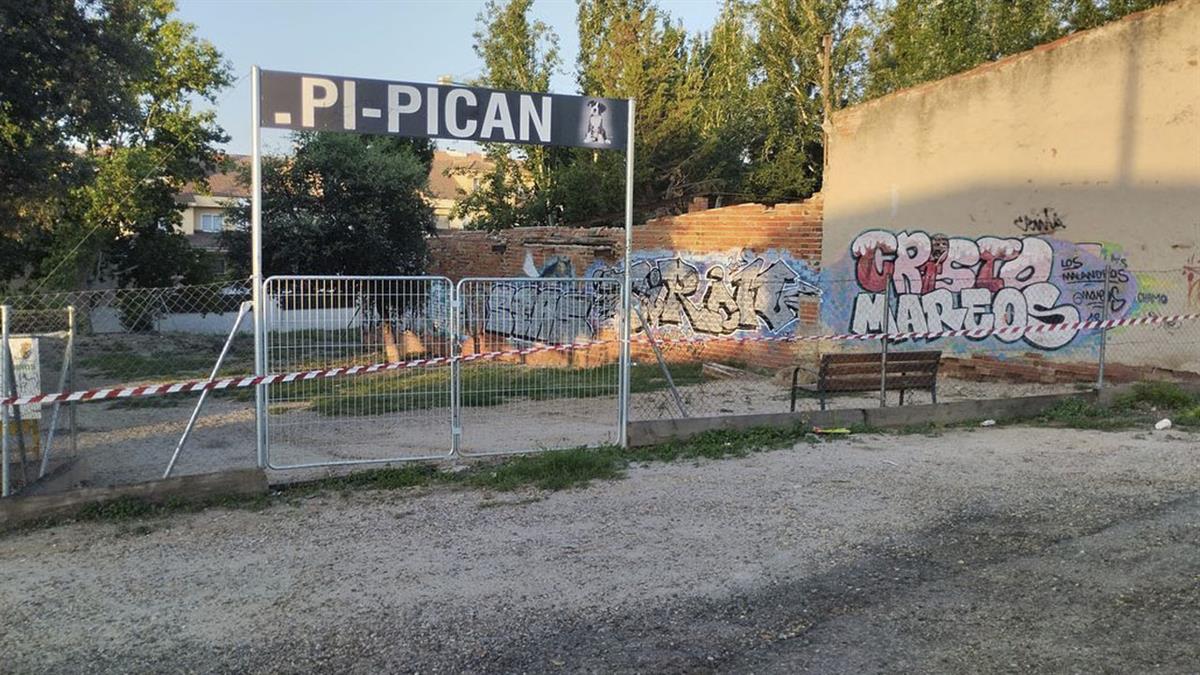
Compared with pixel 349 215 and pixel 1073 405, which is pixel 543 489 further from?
pixel 349 215

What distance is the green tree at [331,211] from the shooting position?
19.3 meters

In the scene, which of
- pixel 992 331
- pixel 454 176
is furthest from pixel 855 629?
pixel 454 176

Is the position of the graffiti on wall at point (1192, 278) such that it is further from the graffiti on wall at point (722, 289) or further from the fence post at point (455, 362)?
the fence post at point (455, 362)

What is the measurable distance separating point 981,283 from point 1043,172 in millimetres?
1881

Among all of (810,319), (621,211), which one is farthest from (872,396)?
(621,211)

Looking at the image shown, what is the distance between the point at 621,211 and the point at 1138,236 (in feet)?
50.0

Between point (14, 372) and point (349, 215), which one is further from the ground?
point (349, 215)

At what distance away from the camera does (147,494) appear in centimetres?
618

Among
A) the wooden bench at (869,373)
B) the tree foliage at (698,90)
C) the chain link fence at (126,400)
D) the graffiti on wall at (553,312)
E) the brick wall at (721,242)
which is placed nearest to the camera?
the chain link fence at (126,400)

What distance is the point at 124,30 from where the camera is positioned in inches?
509

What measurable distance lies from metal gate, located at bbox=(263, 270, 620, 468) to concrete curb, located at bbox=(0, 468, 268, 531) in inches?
23.3

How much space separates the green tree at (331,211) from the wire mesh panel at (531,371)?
879cm

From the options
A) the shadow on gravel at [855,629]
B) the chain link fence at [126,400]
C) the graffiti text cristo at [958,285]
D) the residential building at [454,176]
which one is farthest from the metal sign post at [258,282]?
the residential building at [454,176]

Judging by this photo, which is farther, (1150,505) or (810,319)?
(810,319)
